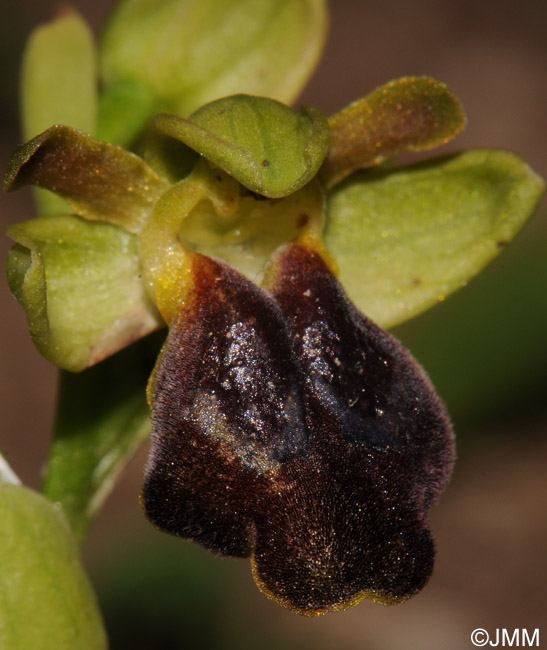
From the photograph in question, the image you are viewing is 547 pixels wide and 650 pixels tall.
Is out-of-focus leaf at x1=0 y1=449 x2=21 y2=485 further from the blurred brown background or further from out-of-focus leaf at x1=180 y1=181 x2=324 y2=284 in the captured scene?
the blurred brown background

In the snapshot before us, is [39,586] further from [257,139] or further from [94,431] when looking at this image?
[257,139]

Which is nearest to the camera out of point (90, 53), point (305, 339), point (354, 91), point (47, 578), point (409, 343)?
point (47, 578)

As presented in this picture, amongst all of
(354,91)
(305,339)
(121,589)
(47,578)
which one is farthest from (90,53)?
(354,91)

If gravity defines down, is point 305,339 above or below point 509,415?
above

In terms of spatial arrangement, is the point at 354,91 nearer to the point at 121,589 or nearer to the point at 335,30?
the point at 335,30

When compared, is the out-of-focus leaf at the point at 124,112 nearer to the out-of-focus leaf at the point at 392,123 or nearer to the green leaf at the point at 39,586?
the out-of-focus leaf at the point at 392,123

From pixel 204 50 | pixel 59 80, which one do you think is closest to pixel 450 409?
pixel 204 50

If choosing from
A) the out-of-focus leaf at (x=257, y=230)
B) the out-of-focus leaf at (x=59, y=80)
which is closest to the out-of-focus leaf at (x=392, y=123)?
the out-of-focus leaf at (x=257, y=230)

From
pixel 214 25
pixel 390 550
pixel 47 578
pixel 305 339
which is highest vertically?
pixel 214 25
